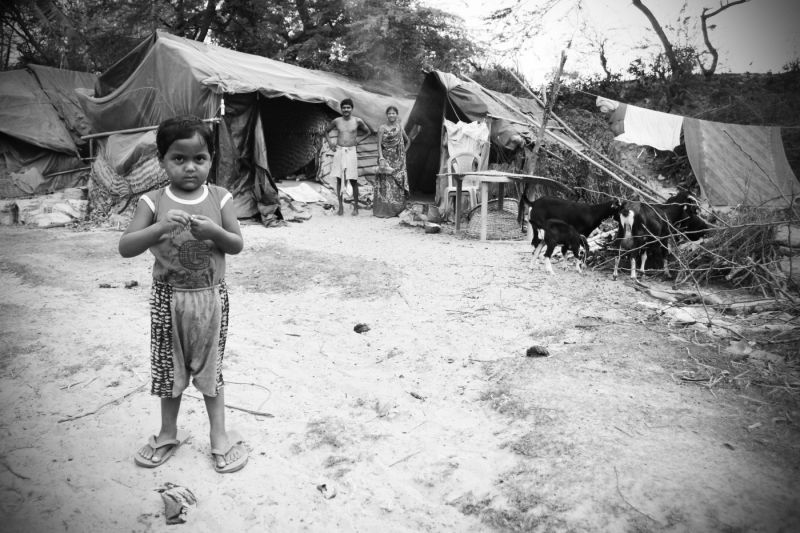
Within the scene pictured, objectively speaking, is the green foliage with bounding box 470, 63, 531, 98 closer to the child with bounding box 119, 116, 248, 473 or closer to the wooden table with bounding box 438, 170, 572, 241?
the wooden table with bounding box 438, 170, 572, 241

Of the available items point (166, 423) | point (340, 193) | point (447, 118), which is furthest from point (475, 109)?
point (166, 423)

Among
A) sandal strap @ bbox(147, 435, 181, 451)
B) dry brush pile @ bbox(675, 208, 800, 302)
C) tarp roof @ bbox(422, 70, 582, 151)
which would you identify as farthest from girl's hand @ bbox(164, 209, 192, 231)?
tarp roof @ bbox(422, 70, 582, 151)

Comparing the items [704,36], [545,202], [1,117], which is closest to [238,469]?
[545,202]

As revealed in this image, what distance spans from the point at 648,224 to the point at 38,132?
11.9 m

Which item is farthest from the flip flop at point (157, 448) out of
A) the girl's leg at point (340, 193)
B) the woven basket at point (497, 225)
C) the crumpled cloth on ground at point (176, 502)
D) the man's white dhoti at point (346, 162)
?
the girl's leg at point (340, 193)

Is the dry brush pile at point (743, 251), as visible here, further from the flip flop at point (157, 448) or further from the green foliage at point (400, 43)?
the green foliage at point (400, 43)

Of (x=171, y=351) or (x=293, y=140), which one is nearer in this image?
(x=171, y=351)

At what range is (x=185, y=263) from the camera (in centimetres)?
182

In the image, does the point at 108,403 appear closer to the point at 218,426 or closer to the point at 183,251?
the point at 218,426

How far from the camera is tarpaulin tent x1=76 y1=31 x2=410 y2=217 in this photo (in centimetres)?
793

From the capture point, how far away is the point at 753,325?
3.30 meters

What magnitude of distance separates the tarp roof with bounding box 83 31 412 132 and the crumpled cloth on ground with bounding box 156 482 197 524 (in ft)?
22.7

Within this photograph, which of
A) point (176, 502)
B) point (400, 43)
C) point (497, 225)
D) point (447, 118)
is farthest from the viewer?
point (400, 43)

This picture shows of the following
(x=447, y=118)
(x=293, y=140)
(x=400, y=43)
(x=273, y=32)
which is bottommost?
(x=293, y=140)
